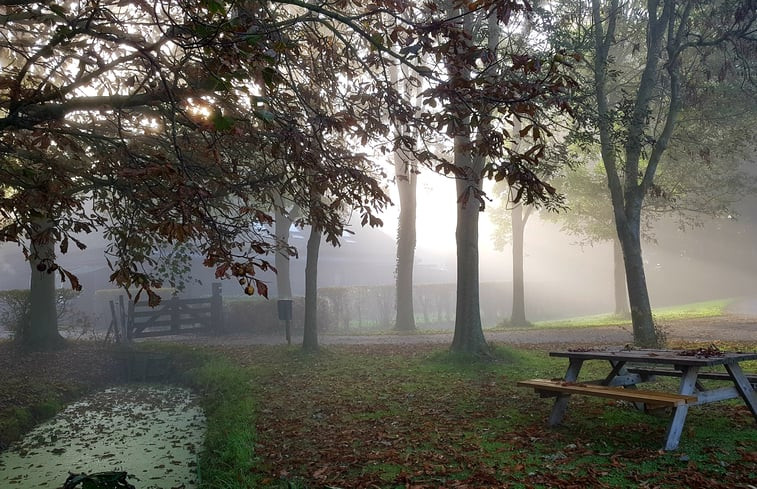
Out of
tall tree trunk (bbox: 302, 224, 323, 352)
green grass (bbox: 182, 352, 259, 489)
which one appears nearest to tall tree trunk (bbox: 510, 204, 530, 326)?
tall tree trunk (bbox: 302, 224, 323, 352)

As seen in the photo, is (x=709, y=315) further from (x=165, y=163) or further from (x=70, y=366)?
(x=165, y=163)

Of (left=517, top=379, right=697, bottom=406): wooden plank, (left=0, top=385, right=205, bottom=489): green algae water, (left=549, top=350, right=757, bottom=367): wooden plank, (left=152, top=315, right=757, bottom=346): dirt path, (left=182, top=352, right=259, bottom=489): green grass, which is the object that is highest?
(left=549, top=350, right=757, bottom=367): wooden plank

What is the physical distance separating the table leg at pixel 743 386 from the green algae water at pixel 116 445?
18.0ft

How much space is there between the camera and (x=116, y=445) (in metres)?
7.96

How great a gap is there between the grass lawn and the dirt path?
609 cm

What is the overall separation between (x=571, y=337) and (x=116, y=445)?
1351 cm

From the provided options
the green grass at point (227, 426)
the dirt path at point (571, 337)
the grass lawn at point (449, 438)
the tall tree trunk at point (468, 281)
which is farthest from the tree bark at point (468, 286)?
the green grass at point (227, 426)

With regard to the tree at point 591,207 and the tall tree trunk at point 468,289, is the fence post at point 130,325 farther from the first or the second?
the tree at point 591,207

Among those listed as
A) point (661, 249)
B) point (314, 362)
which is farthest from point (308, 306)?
point (661, 249)

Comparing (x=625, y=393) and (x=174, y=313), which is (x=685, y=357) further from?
(x=174, y=313)

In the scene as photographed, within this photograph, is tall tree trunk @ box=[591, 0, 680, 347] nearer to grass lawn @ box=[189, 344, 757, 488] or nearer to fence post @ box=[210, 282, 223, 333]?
grass lawn @ box=[189, 344, 757, 488]

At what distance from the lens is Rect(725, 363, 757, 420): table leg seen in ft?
18.7

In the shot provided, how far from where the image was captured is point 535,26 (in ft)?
40.6

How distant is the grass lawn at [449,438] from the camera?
16.1ft
